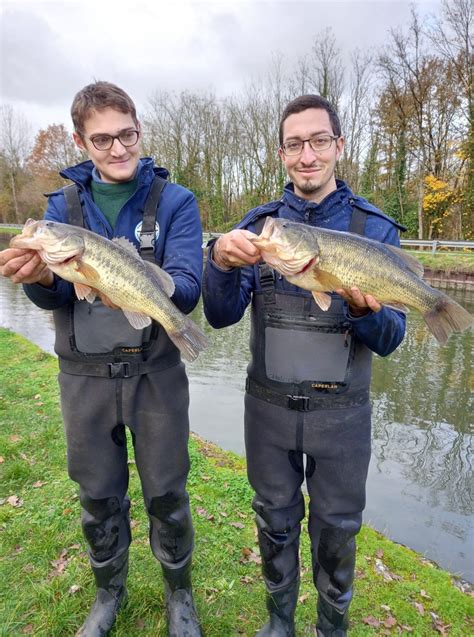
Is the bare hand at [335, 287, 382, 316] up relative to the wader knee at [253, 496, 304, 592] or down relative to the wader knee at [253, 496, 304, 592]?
up

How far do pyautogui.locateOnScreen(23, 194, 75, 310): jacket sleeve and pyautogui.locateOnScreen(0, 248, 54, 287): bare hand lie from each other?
9 centimetres

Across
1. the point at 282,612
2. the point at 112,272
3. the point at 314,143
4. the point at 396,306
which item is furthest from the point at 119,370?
the point at 282,612

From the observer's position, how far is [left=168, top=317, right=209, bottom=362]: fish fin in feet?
8.29

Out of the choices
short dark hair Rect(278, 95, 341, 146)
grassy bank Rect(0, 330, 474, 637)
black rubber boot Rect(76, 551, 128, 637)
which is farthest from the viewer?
grassy bank Rect(0, 330, 474, 637)

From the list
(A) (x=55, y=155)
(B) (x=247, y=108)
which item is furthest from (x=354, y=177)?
(A) (x=55, y=155)

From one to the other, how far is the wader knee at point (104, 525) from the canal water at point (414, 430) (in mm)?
3160

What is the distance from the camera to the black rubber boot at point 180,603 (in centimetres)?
277

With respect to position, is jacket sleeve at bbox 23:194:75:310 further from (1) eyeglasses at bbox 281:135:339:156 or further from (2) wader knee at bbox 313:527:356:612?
(2) wader knee at bbox 313:527:356:612

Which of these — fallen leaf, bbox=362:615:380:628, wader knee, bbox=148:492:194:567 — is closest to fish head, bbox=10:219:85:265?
wader knee, bbox=148:492:194:567

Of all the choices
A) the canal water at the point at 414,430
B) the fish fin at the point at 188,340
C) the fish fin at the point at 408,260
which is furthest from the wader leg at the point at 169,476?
the canal water at the point at 414,430

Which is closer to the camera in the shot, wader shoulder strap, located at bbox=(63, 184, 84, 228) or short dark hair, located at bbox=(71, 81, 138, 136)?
short dark hair, located at bbox=(71, 81, 138, 136)

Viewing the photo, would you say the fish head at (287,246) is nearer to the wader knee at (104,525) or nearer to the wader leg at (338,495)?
the wader leg at (338,495)

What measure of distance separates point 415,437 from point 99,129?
620 centimetres

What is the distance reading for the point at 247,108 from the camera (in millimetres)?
34906
